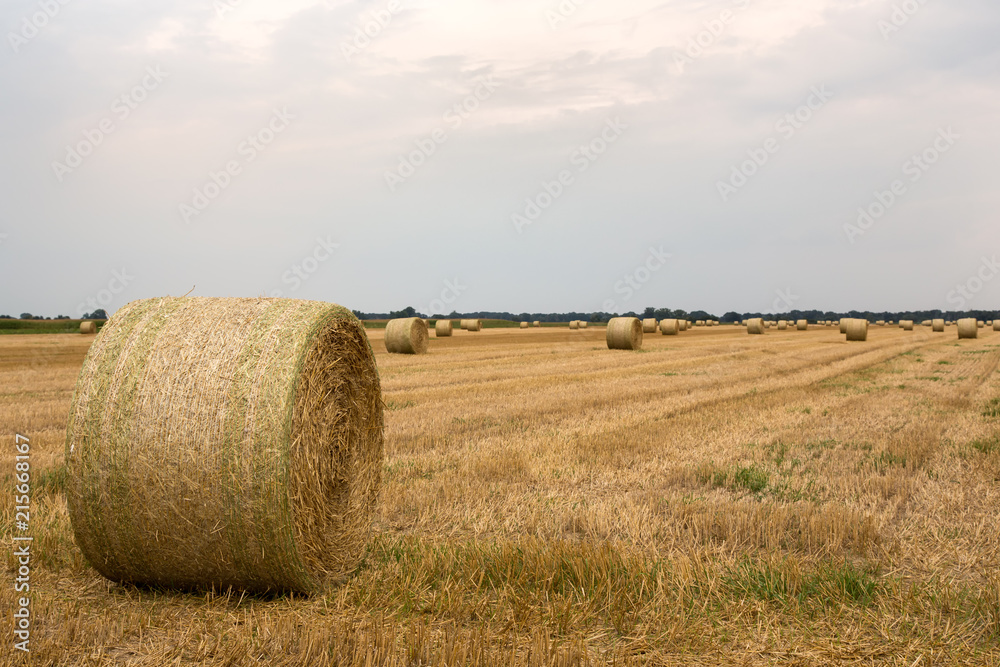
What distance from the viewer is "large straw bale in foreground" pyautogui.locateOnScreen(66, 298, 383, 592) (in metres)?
4.33

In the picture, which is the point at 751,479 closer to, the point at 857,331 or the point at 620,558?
the point at 620,558

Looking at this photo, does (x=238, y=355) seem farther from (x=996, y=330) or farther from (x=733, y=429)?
(x=996, y=330)

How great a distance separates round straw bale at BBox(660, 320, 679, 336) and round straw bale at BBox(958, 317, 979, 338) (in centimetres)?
1679

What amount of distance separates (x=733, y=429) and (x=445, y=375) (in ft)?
29.4

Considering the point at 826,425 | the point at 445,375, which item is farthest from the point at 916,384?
the point at 445,375

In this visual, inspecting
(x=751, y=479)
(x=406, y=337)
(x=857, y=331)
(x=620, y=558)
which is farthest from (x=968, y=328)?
(x=620, y=558)

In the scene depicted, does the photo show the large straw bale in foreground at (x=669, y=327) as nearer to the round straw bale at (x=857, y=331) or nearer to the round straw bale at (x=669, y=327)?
the round straw bale at (x=669, y=327)

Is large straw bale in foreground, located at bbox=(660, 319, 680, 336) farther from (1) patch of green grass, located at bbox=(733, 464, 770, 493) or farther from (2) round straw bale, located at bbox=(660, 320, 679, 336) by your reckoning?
(1) patch of green grass, located at bbox=(733, 464, 770, 493)

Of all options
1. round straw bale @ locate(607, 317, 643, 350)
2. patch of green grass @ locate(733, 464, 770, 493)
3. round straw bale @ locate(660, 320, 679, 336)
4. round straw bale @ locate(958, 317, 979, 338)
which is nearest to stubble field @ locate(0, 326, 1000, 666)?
patch of green grass @ locate(733, 464, 770, 493)

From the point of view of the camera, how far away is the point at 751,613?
416 cm

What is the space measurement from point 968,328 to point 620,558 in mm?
46111

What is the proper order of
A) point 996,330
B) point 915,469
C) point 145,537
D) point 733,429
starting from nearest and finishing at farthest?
1. point 145,537
2. point 915,469
3. point 733,429
4. point 996,330

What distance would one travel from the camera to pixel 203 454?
14.2 feet

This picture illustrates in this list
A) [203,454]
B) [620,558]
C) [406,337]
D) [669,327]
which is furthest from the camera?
[669,327]
